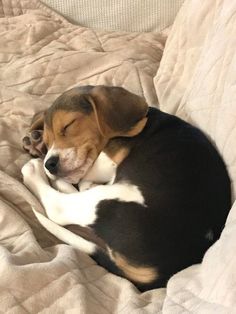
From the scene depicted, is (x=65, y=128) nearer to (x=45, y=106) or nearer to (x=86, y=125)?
(x=86, y=125)

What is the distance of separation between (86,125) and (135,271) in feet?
1.83

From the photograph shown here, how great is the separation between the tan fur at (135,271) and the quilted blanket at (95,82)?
0.04 metres

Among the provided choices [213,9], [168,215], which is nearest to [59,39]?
[213,9]

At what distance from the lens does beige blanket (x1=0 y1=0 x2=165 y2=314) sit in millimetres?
1357

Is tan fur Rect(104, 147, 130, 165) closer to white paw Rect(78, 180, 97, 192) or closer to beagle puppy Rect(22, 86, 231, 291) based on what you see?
beagle puppy Rect(22, 86, 231, 291)

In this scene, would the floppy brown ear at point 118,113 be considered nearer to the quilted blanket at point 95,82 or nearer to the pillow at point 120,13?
the quilted blanket at point 95,82

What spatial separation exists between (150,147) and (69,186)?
318mm

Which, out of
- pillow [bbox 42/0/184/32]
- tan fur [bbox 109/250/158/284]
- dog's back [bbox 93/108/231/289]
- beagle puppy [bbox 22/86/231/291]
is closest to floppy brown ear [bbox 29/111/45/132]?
beagle puppy [bbox 22/86/231/291]

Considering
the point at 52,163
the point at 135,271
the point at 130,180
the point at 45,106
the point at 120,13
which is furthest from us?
the point at 120,13

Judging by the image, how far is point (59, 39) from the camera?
2531 mm

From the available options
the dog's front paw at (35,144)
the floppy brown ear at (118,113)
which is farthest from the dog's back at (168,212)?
the dog's front paw at (35,144)

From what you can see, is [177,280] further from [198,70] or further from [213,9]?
[213,9]

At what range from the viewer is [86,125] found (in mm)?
1855

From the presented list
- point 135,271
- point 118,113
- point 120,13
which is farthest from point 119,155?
point 120,13
